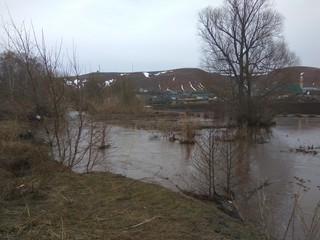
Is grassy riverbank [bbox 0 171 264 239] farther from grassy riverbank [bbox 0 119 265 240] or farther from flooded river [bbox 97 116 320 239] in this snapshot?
flooded river [bbox 97 116 320 239]

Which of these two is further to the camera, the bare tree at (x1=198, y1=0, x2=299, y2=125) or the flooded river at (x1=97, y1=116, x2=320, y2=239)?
the bare tree at (x1=198, y1=0, x2=299, y2=125)

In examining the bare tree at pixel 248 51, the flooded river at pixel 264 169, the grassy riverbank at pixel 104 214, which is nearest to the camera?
the grassy riverbank at pixel 104 214

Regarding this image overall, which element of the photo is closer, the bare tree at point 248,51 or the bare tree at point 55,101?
the bare tree at point 55,101

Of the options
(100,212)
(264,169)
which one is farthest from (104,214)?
(264,169)

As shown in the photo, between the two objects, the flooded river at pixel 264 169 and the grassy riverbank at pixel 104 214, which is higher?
the grassy riverbank at pixel 104 214

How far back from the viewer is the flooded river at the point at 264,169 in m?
9.45

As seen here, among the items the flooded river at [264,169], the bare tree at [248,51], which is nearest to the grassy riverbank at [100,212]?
the flooded river at [264,169]

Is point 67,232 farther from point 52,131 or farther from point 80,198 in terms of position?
point 52,131

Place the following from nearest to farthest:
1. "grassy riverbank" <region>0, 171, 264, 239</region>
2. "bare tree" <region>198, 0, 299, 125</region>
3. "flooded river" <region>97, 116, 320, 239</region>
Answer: "grassy riverbank" <region>0, 171, 264, 239</region>
"flooded river" <region>97, 116, 320, 239</region>
"bare tree" <region>198, 0, 299, 125</region>

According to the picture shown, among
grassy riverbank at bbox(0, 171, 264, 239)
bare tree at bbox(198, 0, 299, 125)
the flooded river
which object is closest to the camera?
grassy riverbank at bbox(0, 171, 264, 239)

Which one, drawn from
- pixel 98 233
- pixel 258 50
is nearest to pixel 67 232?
pixel 98 233

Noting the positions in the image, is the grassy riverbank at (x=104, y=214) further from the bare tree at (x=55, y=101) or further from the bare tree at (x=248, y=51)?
the bare tree at (x=248, y=51)

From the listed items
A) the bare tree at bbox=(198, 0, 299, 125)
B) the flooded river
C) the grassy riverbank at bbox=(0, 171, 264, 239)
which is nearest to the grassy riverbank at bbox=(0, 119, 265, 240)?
the grassy riverbank at bbox=(0, 171, 264, 239)

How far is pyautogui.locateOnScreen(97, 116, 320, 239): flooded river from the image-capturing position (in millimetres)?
9453
